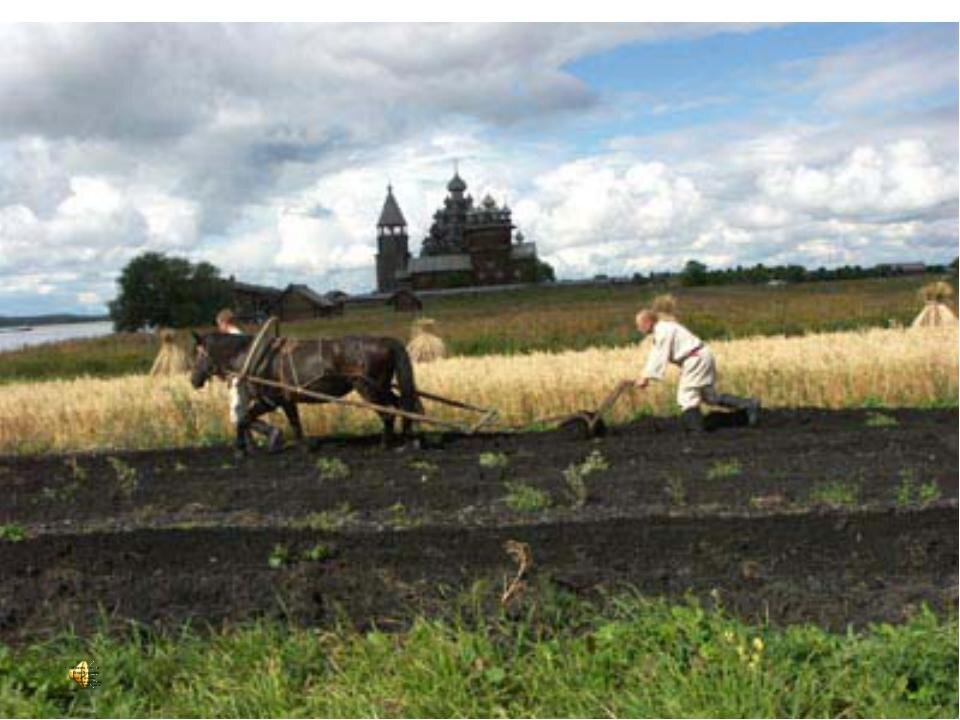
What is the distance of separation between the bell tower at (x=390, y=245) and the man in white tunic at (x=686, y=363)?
9032cm

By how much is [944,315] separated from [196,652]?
21.2 meters

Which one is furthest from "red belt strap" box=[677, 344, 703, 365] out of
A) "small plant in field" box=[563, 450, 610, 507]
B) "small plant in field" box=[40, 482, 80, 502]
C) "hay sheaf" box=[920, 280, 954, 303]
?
"hay sheaf" box=[920, 280, 954, 303]

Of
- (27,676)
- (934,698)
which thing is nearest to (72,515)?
(27,676)

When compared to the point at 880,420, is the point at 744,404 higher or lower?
higher

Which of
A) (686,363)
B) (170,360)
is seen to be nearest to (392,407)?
(686,363)

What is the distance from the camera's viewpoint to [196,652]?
517 centimetres

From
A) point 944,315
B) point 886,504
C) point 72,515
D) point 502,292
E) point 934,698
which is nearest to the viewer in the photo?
point 934,698

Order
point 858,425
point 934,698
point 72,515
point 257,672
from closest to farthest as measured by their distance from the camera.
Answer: point 934,698 → point 257,672 → point 72,515 → point 858,425

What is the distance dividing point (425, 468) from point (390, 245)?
317ft

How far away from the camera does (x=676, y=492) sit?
859cm

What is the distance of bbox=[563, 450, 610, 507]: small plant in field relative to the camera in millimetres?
8594

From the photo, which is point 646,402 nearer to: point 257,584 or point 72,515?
point 72,515

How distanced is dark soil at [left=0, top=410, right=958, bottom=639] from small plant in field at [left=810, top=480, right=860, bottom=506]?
0.08ft

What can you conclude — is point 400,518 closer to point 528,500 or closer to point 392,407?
point 528,500
